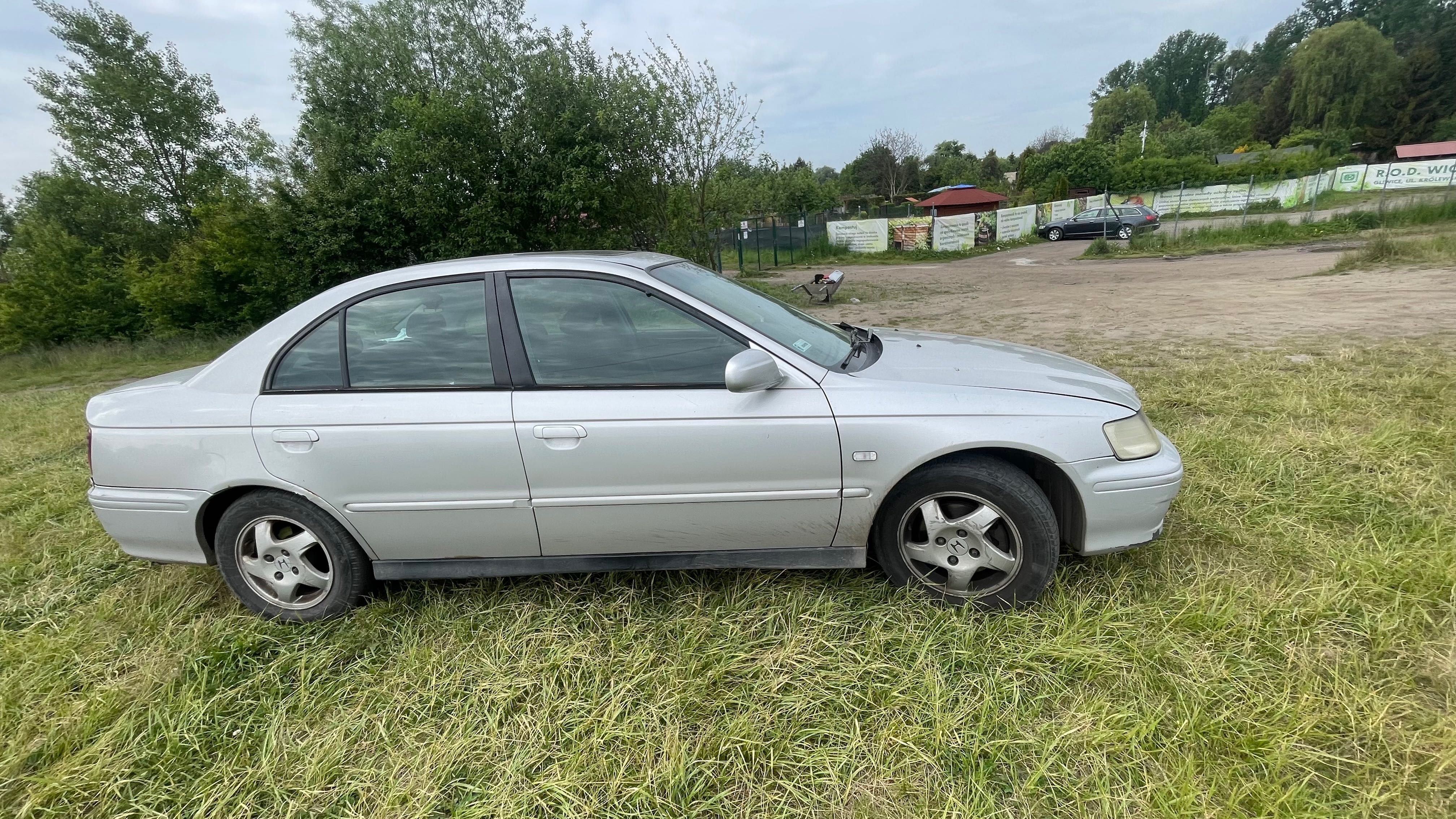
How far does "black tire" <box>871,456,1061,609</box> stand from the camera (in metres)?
2.40

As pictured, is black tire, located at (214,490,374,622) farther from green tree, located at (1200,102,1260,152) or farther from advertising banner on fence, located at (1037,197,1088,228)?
green tree, located at (1200,102,1260,152)

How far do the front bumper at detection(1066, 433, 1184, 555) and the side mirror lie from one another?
1187mm

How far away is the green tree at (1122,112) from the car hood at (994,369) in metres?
91.1

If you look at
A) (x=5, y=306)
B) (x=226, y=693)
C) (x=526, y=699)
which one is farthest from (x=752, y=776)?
(x=5, y=306)

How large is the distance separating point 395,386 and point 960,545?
7.71ft

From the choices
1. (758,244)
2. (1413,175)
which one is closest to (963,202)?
(1413,175)

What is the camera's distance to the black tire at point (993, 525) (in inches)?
94.5

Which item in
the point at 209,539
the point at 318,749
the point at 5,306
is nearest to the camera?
the point at 318,749

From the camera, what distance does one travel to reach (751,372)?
2.25 meters

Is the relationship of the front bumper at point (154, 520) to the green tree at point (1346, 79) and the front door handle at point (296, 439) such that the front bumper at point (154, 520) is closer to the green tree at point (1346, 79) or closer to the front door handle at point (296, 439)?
the front door handle at point (296, 439)

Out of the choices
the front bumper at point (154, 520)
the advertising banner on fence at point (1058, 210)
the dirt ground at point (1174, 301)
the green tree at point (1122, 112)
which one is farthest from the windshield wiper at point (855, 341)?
the green tree at point (1122, 112)

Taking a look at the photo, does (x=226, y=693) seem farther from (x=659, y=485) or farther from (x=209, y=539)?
(x=659, y=485)

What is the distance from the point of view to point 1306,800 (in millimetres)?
1700

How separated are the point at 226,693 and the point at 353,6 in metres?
19.5
